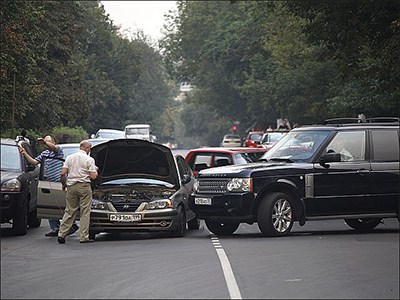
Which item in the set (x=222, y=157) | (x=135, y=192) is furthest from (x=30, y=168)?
(x=222, y=157)

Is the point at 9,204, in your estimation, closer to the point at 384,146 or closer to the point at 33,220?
the point at 33,220

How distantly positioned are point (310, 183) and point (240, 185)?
128cm

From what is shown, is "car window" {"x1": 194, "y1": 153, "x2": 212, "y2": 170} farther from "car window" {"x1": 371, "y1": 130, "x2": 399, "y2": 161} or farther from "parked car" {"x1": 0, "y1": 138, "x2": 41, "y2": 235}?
"car window" {"x1": 371, "y1": 130, "x2": 399, "y2": 161}

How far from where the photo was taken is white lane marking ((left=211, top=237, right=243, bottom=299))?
38.7ft

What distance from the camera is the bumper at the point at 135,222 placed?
19.4 m

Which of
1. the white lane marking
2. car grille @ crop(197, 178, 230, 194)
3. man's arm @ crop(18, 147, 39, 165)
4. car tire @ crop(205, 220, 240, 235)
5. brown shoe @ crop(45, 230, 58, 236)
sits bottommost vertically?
brown shoe @ crop(45, 230, 58, 236)

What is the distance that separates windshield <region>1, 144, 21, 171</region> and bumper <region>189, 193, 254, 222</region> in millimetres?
3982

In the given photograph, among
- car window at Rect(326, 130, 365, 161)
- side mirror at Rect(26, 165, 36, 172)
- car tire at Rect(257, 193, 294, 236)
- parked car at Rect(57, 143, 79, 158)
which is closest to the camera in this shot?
car tire at Rect(257, 193, 294, 236)

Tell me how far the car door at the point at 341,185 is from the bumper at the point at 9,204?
5.26 metres

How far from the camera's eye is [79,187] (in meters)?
18.9

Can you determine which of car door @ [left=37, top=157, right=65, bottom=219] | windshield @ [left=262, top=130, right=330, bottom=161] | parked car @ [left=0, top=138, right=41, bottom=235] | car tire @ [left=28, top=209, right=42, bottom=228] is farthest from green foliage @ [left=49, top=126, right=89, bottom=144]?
windshield @ [left=262, top=130, right=330, bottom=161]

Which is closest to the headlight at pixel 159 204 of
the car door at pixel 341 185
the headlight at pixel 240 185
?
the headlight at pixel 240 185

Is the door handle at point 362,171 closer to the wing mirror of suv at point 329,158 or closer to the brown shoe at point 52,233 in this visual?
the wing mirror of suv at point 329,158

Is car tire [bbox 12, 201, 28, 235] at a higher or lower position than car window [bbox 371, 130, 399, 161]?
lower
